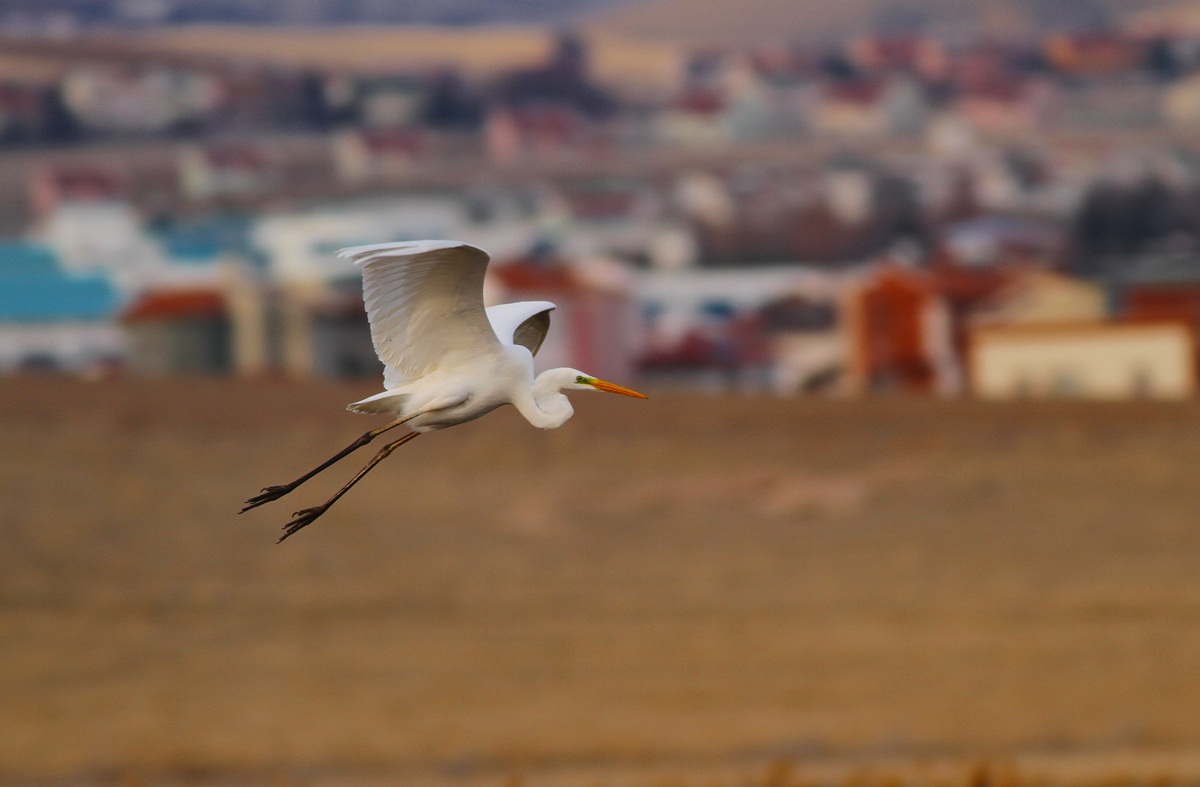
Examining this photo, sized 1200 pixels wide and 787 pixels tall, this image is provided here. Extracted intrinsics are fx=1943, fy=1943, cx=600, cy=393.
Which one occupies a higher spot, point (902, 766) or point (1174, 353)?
point (902, 766)

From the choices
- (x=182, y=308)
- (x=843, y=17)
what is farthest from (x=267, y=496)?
(x=843, y=17)

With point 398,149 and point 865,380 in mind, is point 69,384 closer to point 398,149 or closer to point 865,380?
point 865,380

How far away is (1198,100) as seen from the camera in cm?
10069

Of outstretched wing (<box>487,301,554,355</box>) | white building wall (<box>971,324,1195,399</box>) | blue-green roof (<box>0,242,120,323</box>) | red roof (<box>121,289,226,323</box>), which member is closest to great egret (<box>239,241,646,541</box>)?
outstretched wing (<box>487,301,554,355</box>)

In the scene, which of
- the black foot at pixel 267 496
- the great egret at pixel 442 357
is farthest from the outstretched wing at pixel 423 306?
the black foot at pixel 267 496

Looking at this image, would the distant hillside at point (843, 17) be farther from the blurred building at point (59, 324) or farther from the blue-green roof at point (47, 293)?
the blurred building at point (59, 324)

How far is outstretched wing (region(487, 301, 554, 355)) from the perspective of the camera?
24.5 feet

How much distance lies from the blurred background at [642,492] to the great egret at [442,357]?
31.7 ft

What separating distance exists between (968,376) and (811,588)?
16.8 m

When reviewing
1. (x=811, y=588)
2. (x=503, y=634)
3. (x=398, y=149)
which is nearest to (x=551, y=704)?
(x=503, y=634)

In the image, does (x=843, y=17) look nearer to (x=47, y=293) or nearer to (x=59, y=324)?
(x=47, y=293)

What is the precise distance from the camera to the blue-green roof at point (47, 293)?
2327 inches

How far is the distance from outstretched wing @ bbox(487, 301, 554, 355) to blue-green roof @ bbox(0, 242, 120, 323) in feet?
169

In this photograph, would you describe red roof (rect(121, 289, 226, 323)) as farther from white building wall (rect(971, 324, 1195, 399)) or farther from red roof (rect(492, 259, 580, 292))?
white building wall (rect(971, 324, 1195, 399))
